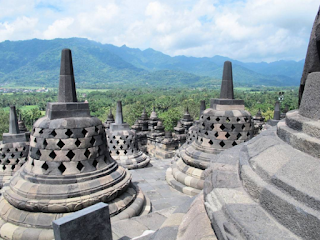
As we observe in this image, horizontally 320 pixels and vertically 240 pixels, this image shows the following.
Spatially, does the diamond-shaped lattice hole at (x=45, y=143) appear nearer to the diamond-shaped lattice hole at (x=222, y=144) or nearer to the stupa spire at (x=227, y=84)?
the diamond-shaped lattice hole at (x=222, y=144)

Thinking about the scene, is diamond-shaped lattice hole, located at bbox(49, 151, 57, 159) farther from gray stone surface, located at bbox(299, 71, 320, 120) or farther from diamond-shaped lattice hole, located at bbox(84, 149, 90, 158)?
gray stone surface, located at bbox(299, 71, 320, 120)

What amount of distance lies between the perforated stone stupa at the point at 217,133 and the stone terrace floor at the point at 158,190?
0.27 metres

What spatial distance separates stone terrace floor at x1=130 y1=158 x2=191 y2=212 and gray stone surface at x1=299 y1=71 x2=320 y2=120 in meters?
3.45

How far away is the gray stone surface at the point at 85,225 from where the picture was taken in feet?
8.43

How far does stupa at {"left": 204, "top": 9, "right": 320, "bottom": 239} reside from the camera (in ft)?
4.60

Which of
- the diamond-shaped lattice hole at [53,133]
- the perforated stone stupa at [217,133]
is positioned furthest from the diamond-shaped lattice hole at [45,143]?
the perforated stone stupa at [217,133]

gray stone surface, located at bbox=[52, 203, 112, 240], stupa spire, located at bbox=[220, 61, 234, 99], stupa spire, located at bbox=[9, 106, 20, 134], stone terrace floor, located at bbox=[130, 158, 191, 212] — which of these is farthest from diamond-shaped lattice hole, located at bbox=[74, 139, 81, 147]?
stupa spire, located at bbox=[9, 106, 20, 134]

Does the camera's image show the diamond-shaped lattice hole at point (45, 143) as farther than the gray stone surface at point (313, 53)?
Yes

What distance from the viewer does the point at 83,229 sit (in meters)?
2.74

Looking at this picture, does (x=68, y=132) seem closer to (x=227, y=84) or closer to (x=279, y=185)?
(x=279, y=185)

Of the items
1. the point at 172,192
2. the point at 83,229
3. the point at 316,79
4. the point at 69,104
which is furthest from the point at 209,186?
the point at 172,192

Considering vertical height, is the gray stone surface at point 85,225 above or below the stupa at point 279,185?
below

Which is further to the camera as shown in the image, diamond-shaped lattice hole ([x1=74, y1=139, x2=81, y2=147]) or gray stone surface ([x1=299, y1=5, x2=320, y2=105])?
diamond-shaped lattice hole ([x1=74, y1=139, x2=81, y2=147])

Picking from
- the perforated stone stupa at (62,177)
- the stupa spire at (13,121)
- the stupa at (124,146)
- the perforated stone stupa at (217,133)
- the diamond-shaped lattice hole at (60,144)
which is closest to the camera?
the perforated stone stupa at (62,177)
